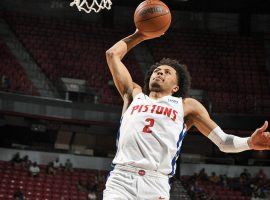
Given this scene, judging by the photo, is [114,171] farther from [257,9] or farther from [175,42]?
[257,9]

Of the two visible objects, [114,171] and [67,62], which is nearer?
[114,171]

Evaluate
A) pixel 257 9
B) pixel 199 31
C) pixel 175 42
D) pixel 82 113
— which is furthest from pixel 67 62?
pixel 257 9

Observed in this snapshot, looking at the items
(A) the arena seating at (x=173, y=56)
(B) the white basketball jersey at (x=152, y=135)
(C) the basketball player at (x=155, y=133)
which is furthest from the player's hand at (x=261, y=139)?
(A) the arena seating at (x=173, y=56)

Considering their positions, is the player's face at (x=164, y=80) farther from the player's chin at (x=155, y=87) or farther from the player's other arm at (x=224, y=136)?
the player's other arm at (x=224, y=136)

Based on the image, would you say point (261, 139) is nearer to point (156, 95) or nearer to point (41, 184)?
point (156, 95)

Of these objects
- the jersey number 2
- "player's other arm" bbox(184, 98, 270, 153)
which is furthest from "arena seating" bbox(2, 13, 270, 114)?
the jersey number 2

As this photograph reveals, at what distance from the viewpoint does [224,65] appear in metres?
21.7

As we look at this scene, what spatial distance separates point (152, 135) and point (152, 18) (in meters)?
1.24

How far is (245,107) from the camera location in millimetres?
19438

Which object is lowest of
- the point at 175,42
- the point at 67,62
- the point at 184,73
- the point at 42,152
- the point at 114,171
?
the point at 114,171

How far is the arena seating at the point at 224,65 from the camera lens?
19719mm

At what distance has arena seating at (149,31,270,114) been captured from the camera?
1972 cm

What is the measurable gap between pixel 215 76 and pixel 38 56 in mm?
7094

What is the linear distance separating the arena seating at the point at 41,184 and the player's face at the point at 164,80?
480 inches
